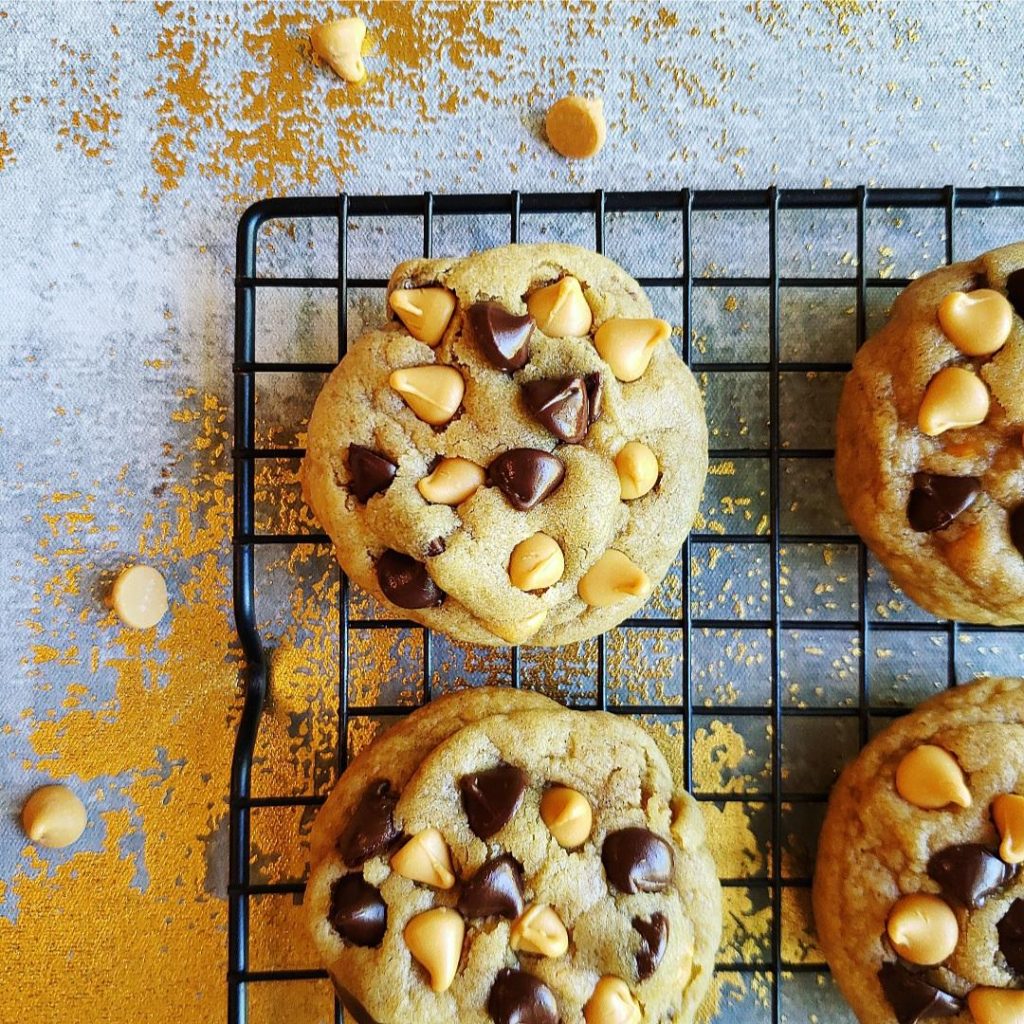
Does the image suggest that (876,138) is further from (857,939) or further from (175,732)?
Answer: (175,732)

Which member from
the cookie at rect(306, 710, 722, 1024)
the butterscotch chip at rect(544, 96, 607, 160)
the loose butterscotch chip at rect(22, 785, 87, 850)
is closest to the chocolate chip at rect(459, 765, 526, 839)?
the cookie at rect(306, 710, 722, 1024)

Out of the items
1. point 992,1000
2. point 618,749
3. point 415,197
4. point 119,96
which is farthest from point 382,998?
point 119,96

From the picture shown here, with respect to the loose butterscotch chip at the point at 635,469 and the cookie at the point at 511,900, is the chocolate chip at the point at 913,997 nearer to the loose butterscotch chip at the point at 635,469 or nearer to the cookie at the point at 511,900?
the cookie at the point at 511,900

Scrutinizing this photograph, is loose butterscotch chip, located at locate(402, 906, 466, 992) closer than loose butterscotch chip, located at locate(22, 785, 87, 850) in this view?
Yes

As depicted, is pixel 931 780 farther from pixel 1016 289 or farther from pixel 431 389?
pixel 431 389

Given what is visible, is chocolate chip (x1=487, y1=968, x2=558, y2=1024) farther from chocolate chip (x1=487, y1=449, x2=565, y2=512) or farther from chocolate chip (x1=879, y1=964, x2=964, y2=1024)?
chocolate chip (x1=487, y1=449, x2=565, y2=512)

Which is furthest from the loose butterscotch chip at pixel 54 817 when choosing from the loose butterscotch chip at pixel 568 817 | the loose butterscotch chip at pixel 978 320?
the loose butterscotch chip at pixel 978 320
